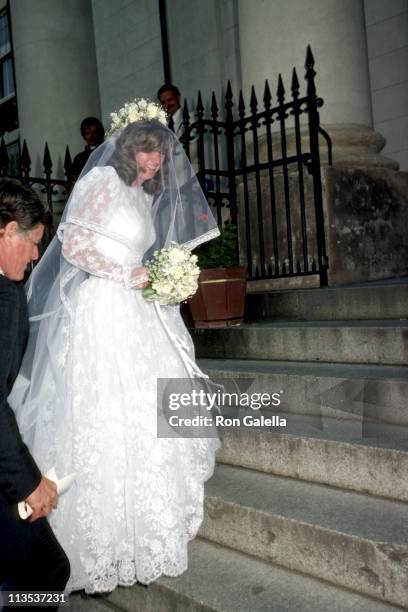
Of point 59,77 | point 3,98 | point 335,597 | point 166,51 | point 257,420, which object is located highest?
point 3,98

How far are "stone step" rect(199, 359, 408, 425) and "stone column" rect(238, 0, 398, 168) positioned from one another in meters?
2.46

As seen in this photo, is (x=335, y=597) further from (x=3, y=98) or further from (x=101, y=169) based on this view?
(x=3, y=98)

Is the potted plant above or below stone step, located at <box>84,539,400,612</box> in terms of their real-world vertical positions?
above

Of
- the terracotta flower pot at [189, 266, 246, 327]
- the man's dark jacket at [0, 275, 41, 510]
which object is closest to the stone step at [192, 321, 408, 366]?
the terracotta flower pot at [189, 266, 246, 327]

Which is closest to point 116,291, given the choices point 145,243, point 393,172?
point 145,243

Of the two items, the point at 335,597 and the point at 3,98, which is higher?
the point at 3,98

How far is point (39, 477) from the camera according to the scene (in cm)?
189

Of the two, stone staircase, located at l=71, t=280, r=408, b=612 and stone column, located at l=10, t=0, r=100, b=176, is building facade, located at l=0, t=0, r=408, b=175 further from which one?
stone staircase, located at l=71, t=280, r=408, b=612

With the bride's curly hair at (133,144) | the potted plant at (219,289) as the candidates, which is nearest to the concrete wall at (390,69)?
the potted plant at (219,289)

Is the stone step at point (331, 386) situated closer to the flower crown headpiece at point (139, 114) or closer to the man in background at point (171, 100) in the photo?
the flower crown headpiece at point (139, 114)

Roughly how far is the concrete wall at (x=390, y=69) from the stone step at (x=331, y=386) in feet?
12.5

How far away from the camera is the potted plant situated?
4.41 meters

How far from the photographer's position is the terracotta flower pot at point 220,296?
4410mm

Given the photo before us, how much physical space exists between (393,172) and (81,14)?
233 inches
